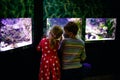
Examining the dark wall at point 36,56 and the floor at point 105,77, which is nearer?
the dark wall at point 36,56

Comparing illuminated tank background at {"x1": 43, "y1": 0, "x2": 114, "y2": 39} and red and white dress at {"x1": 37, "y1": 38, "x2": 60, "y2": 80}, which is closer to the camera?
red and white dress at {"x1": 37, "y1": 38, "x2": 60, "y2": 80}

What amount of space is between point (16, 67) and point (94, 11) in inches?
93.8

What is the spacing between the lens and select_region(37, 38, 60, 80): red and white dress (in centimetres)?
369

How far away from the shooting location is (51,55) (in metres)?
Answer: 3.72

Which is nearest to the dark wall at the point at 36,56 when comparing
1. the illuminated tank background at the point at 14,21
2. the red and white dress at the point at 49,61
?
the illuminated tank background at the point at 14,21

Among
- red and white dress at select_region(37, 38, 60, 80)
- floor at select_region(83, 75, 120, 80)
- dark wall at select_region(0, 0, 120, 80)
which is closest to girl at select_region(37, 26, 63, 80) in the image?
red and white dress at select_region(37, 38, 60, 80)

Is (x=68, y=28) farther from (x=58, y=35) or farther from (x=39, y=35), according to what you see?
(x=39, y=35)

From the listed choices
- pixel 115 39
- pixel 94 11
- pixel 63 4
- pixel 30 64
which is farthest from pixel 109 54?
Answer: pixel 30 64

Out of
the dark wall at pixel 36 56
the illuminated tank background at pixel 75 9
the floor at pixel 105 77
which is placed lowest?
the floor at pixel 105 77

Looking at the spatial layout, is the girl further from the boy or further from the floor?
the floor

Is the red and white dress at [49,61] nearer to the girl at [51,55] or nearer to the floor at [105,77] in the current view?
the girl at [51,55]

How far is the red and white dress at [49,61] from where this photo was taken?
12.1ft

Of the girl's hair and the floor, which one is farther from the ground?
the girl's hair

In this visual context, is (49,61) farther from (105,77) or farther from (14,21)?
(105,77)
